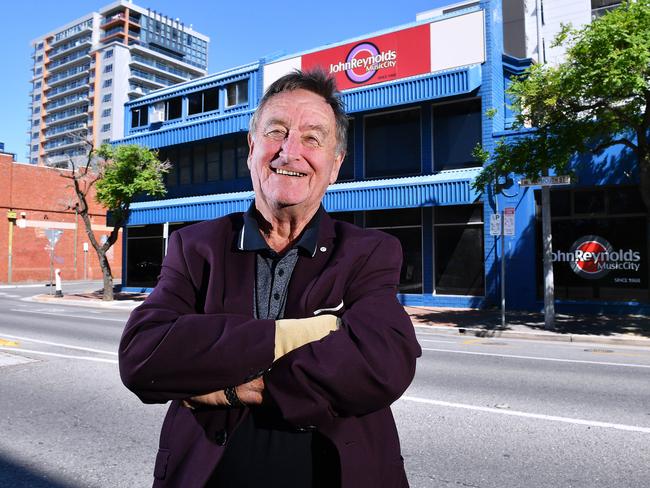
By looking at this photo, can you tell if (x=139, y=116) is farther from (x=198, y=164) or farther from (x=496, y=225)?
(x=496, y=225)

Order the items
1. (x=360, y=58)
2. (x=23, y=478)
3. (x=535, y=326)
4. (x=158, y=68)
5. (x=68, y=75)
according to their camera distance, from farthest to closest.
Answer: (x=158, y=68) → (x=68, y=75) → (x=360, y=58) → (x=535, y=326) → (x=23, y=478)

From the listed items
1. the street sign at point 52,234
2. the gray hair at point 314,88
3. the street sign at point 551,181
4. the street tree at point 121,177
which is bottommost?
the gray hair at point 314,88

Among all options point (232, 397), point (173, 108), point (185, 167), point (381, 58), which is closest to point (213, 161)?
point (185, 167)

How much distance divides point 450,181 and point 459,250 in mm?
2496

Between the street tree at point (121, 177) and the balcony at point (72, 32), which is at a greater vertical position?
the balcony at point (72, 32)

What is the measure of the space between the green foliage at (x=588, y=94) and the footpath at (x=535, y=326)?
3.47 metres

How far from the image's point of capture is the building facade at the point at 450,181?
15938 millimetres

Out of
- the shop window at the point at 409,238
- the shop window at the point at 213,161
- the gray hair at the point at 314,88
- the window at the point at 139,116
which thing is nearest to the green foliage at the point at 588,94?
the shop window at the point at 409,238

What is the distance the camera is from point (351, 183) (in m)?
20.2

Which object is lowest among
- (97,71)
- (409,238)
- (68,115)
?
(409,238)

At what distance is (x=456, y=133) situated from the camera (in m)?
18.7

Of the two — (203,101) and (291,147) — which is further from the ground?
(203,101)

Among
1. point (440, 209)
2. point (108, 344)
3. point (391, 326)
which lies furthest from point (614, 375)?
point (440, 209)

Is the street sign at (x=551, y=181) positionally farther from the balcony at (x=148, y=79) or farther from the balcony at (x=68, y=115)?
the balcony at (x=68, y=115)
